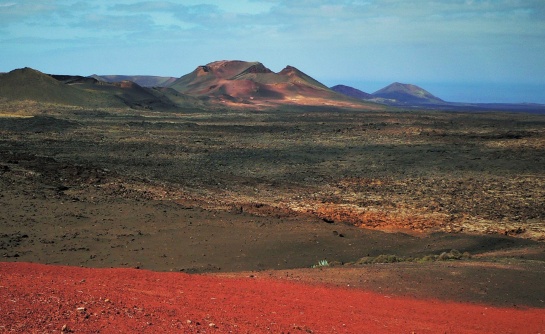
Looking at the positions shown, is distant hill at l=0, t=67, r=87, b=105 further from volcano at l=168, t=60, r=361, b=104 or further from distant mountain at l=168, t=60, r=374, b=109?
volcano at l=168, t=60, r=361, b=104

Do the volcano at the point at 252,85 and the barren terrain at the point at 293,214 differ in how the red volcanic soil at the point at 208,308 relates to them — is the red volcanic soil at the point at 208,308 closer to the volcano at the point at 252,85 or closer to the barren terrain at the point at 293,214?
the barren terrain at the point at 293,214

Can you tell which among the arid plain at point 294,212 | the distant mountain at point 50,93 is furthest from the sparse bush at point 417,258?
the distant mountain at point 50,93

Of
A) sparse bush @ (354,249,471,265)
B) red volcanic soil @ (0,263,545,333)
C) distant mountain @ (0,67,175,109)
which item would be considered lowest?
sparse bush @ (354,249,471,265)

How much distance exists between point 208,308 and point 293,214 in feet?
36.6

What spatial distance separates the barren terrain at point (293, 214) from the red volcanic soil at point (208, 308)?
125 mm

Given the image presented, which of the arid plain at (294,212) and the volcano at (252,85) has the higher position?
the volcano at (252,85)

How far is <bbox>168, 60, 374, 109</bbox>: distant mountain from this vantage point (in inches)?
4616

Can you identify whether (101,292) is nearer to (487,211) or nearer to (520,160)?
(487,211)

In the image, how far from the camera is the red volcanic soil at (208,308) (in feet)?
21.8

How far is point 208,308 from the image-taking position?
26.0 ft

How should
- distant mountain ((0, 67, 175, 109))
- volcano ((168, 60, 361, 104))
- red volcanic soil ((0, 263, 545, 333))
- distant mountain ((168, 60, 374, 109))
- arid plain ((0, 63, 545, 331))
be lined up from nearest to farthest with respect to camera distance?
1. red volcanic soil ((0, 263, 545, 333))
2. arid plain ((0, 63, 545, 331))
3. distant mountain ((0, 67, 175, 109))
4. distant mountain ((168, 60, 374, 109))
5. volcano ((168, 60, 361, 104))

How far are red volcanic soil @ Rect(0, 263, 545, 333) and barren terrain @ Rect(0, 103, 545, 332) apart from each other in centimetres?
12

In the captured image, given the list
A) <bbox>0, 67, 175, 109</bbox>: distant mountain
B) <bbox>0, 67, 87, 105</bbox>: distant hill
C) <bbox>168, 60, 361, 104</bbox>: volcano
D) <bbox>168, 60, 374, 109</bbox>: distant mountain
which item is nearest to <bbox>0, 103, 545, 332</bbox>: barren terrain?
<bbox>0, 67, 87, 105</bbox>: distant hill

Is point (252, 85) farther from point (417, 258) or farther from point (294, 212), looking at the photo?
point (417, 258)
